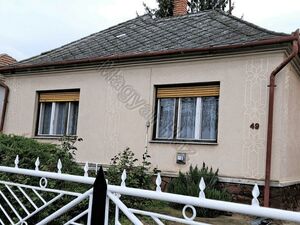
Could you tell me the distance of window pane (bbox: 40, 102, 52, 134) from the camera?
40.3ft

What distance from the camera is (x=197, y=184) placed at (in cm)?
809

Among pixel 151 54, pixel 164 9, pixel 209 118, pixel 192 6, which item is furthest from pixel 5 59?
pixel 192 6

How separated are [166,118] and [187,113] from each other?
0.57m

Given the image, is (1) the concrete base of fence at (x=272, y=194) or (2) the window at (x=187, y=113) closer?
(1) the concrete base of fence at (x=272, y=194)

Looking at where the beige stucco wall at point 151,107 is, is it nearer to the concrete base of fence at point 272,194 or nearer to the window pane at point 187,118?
the concrete base of fence at point 272,194

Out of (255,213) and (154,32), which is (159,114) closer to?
(154,32)

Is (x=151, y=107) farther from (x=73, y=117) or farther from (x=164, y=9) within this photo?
(x=164, y=9)

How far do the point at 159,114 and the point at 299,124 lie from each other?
3573 mm

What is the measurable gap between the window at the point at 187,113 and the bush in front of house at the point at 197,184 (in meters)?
0.93

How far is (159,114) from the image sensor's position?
33.4 ft

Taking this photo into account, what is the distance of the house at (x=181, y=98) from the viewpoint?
857cm

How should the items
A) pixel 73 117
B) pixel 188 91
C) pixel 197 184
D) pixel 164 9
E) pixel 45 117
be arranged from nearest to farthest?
pixel 197 184
pixel 188 91
pixel 73 117
pixel 45 117
pixel 164 9

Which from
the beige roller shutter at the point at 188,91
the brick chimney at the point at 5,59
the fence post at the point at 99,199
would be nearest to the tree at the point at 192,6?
the brick chimney at the point at 5,59

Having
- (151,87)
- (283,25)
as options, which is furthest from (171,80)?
(283,25)
